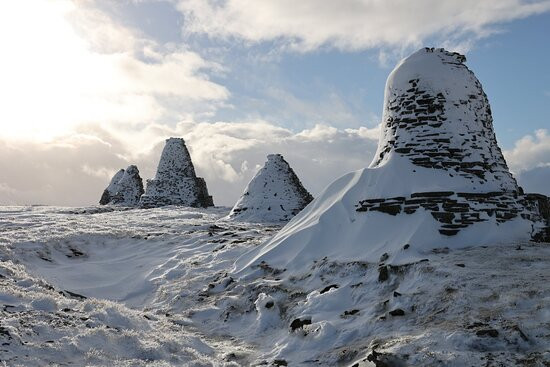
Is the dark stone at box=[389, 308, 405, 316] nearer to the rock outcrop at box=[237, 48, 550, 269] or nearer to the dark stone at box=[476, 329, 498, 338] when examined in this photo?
the dark stone at box=[476, 329, 498, 338]

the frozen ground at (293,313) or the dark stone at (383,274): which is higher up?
the dark stone at (383,274)

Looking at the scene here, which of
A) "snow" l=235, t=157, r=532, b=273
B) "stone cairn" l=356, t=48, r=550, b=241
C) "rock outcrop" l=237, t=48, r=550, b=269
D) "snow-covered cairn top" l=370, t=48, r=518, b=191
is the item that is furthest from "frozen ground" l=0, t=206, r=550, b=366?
"snow-covered cairn top" l=370, t=48, r=518, b=191

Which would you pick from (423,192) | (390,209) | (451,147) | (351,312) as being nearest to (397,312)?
(351,312)

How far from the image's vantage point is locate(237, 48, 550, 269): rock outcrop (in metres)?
Result: 9.28

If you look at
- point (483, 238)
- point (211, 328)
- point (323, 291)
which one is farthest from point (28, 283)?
point (483, 238)

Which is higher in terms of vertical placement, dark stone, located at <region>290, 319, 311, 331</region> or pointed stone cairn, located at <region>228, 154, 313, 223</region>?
pointed stone cairn, located at <region>228, 154, 313, 223</region>

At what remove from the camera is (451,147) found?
35.4 feet

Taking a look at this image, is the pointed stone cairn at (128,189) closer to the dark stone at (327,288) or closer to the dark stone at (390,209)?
the dark stone at (390,209)

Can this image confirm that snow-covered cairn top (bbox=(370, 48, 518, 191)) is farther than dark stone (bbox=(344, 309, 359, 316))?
Yes

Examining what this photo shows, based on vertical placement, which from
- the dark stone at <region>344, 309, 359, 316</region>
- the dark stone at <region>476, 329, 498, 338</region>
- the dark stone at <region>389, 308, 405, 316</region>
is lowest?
the dark stone at <region>344, 309, 359, 316</region>

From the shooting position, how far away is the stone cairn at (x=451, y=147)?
976cm

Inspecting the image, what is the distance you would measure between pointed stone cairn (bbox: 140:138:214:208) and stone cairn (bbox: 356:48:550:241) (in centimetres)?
1758

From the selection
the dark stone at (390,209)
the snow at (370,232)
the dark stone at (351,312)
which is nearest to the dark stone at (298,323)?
the dark stone at (351,312)

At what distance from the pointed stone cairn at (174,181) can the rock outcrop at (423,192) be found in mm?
16784
